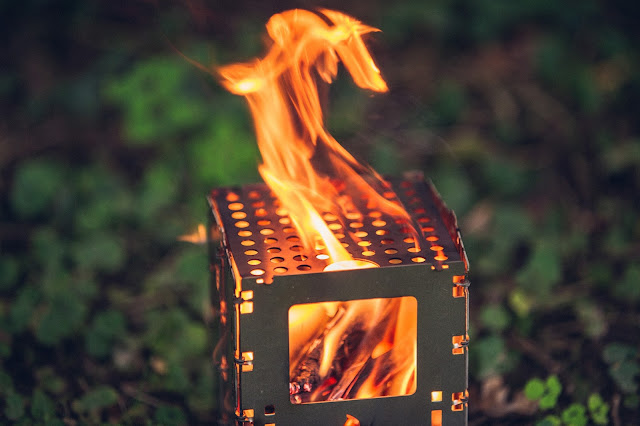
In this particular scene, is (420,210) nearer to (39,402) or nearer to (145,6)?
(39,402)

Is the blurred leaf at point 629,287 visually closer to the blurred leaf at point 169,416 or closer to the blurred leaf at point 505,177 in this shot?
the blurred leaf at point 505,177

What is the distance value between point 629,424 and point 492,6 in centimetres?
252

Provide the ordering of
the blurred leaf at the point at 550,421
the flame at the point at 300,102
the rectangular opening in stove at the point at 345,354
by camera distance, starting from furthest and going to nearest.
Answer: the blurred leaf at the point at 550,421 < the flame at the point at 300,102 < the rectangular opening in stove at the point at 345,354

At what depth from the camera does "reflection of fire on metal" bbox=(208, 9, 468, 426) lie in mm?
2043

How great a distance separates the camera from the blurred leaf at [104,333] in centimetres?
314

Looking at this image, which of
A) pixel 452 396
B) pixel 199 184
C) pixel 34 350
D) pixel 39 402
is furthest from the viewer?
pixel 199 184

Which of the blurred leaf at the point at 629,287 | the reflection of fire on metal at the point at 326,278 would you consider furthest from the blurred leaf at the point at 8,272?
the blurred leaf at the point at 629,287

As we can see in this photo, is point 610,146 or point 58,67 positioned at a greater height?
point 58,67

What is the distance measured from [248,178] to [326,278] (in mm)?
1952

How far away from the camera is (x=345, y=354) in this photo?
2.24m

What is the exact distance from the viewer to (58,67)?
15.3 feet

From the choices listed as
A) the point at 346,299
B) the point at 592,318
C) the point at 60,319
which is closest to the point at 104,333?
the point at 60,319

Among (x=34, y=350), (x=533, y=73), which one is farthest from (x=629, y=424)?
(x=533, y=73)

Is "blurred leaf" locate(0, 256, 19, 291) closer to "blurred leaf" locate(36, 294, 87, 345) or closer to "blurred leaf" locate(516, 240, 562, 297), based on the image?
"blurred leaf" locate(36, 294, 87, 345)
